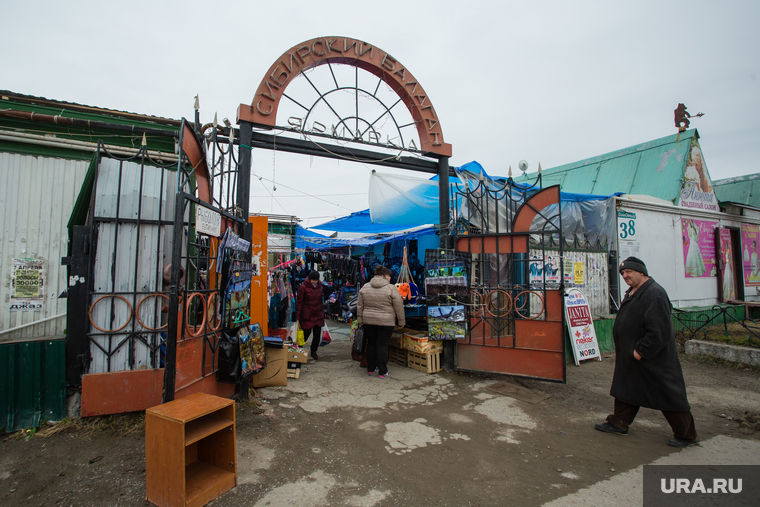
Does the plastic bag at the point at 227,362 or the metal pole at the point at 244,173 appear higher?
the metal pole at the point at 244,173

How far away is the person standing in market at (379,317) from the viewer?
6098 mm

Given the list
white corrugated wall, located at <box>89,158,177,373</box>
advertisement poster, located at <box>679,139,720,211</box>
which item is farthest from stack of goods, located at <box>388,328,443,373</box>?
advertisement poster, located at <box>679,139,720,211</box>

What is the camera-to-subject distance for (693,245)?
408 inches

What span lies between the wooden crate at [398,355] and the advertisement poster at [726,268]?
1052 centimetres

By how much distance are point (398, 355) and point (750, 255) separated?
1270cm

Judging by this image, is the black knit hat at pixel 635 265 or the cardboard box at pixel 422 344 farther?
the cardboard box at pixel 422 344

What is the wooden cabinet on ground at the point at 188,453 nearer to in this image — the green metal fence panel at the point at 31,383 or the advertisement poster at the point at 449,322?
the green metal fence panel at the point at 31,383

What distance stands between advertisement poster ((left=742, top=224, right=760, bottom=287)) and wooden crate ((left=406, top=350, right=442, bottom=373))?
11.7 meters

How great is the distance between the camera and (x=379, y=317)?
19.9 feet

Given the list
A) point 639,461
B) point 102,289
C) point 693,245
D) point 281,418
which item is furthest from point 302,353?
point 693,245

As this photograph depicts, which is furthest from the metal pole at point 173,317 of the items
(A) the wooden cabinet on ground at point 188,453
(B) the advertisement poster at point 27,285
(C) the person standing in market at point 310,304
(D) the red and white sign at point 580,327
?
(D) the red and white sign at point 580,327

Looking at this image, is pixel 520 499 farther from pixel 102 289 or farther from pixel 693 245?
pixel 693 245

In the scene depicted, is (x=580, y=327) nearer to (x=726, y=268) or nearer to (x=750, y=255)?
(x=726, y=268)

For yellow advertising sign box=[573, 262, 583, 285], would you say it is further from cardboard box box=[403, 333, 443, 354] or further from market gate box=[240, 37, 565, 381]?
cardboard box box=[403, 333, 443, 354]
